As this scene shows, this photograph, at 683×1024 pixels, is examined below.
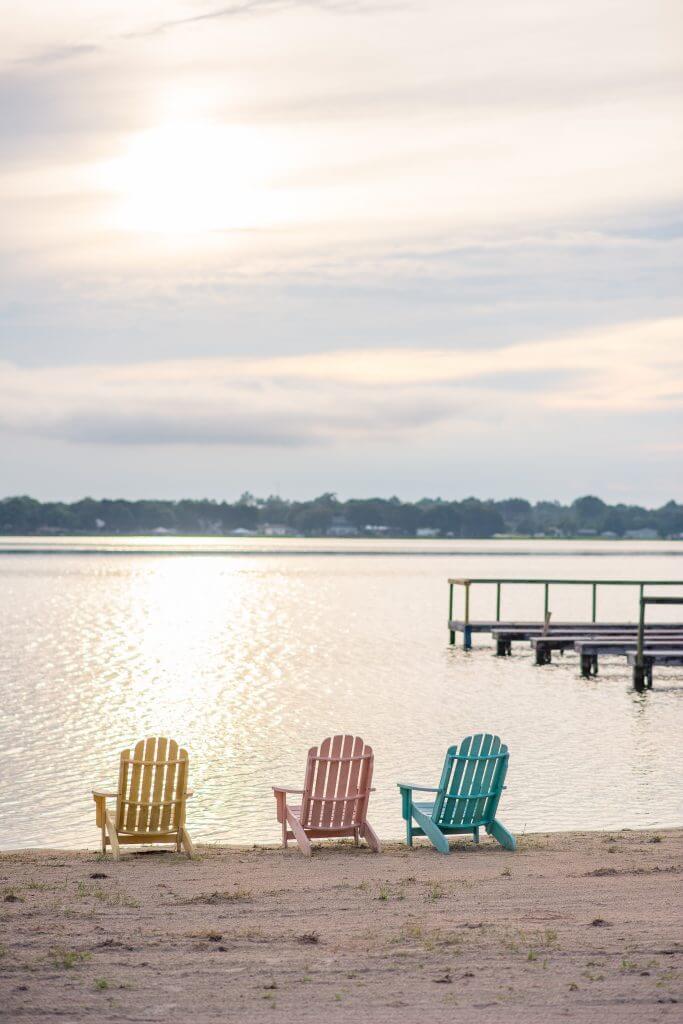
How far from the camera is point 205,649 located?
141 ft

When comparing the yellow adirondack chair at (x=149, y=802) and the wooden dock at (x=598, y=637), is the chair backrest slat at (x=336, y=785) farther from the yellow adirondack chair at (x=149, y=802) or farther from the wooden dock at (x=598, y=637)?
the wooden dock at (x=598, y=637)

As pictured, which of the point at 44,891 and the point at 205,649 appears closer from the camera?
the point at 44,891

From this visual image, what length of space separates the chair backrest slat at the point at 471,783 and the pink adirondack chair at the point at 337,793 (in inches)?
26.7

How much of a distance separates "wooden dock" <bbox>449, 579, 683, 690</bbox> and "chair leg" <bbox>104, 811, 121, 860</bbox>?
61.2 ft

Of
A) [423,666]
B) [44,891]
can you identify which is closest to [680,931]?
[44,891]

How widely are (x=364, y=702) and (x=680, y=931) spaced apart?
66.3ft

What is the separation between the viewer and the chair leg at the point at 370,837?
37.5 feet

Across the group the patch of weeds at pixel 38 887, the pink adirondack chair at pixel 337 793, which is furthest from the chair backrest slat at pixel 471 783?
the patch of weeds at pixel 38 887

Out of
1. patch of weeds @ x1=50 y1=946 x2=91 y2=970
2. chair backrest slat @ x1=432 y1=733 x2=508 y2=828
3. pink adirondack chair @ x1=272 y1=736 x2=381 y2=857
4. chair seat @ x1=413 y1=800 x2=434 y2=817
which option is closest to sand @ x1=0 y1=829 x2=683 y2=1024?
patch of weeds @ x1=50 y1=946 x2=91 y2=970

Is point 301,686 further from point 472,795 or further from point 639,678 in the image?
point 472,795

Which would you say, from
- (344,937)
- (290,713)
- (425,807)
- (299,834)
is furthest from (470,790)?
(290,713)

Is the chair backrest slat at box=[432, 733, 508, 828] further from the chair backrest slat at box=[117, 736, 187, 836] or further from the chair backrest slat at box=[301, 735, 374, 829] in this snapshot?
the chair backrest slat at box=[117, 736, 187, 836]

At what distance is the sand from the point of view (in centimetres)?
661

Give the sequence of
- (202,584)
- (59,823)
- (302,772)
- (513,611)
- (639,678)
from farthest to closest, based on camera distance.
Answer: (202,584) < (513,611) < (639,678) < (302,772) < (59,823)
